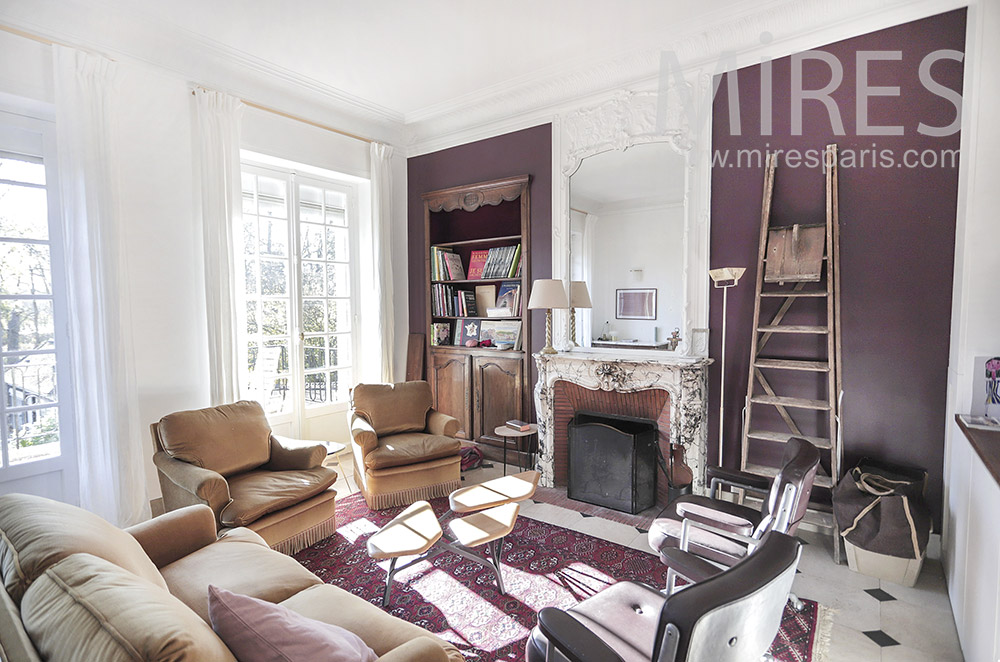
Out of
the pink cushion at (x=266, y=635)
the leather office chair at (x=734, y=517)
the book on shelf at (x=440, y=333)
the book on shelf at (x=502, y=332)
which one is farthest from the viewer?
the book on shelf at (x=440, y=333)

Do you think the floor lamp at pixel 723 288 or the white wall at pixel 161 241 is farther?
the white wall at pixel 161 241

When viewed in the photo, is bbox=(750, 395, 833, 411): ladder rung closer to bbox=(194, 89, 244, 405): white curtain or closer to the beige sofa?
the beige sofa

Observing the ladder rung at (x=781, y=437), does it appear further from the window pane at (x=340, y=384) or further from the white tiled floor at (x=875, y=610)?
the window pane at (x=340, y=384)

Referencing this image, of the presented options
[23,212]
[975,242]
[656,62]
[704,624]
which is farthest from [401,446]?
[975,242]

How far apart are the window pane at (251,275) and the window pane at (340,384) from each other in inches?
42.8

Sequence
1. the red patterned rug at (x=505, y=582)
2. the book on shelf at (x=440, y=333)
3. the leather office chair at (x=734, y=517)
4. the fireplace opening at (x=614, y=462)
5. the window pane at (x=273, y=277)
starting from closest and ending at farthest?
the leather office chair at (x=734, y=517) → the red patterned rug at (x=505, y=582) → the fireplace opening at (x=614, y=462) → the window pane at (x=273, y=277) → the book on shelf at (x=440, y=333)

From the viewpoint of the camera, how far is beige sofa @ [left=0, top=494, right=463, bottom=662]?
98 centimetres

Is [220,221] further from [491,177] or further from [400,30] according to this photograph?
[491,177]

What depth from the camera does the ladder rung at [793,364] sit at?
2926mm

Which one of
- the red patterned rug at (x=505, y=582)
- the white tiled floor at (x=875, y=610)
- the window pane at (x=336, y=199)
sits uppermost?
the window pane at (x=336, y=199)

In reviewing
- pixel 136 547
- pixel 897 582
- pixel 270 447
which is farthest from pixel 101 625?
pixel 897 582

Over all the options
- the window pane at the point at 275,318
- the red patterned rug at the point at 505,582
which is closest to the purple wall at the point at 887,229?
the red patterned rug at the point at 505,582

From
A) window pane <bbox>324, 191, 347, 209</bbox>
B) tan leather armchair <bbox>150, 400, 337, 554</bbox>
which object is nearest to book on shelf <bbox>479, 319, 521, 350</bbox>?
A: window pane <bbox>324, 191, 347, 209</bbox>

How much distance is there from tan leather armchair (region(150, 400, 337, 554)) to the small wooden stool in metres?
0.71
